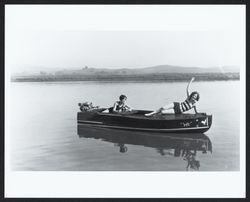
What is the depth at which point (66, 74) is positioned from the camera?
9.17 meters

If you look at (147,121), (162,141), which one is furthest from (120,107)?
(162,141)

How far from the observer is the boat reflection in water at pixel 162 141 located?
28.9ft

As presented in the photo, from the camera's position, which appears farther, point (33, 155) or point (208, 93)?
point (208, 93)

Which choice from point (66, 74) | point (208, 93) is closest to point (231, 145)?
point (208, 93)

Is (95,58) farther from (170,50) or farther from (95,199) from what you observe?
(95,199)

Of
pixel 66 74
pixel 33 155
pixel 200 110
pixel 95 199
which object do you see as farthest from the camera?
pixel 200 110

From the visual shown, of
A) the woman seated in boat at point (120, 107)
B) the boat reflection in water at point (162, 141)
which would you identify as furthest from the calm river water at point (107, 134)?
the woman seated in boat at point (120, 107)

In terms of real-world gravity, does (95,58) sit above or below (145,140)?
above

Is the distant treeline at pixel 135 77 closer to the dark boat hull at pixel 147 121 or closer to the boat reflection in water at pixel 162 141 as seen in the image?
the dark boat hull at pixel 147 121

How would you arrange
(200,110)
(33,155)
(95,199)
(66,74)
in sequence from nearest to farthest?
(95,199), (33,155), (66,74), (200,110)

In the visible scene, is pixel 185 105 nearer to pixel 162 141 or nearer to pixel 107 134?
pixel 162 141

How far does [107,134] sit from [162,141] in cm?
136

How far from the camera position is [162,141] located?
31.4 feet

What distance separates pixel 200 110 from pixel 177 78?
1.41 m
